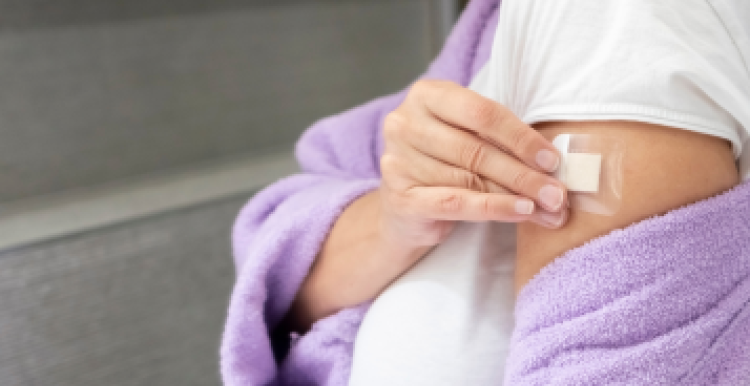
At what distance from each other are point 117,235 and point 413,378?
687 millimetres

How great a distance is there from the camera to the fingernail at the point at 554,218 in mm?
342

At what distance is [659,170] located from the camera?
319 mm

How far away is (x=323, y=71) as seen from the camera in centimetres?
114

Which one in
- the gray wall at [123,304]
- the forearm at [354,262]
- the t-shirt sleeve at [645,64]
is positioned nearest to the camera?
the t-shirt sleeve at [645,64]

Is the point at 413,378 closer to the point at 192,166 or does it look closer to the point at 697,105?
the point at 697,105

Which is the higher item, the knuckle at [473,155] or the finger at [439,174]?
the knuckle at [473,155]

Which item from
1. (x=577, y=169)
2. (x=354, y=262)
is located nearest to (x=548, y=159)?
(x=577, y=169)

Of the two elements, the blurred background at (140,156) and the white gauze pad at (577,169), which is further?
the blurred background at (140,156)

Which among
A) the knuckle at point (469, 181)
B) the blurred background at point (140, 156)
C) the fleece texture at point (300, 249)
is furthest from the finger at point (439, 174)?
the blurred background at point (140, 156)

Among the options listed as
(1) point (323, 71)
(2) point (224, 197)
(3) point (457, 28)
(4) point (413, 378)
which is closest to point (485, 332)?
(4) point (413, 378)

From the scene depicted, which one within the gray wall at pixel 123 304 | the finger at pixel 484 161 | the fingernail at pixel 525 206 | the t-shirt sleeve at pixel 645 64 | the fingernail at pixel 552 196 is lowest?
the gray wall at pixel 123 304

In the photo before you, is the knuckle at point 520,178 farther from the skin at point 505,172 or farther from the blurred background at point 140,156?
the blurred background at point 140,156

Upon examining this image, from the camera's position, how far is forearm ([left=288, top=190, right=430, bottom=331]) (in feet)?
1.56

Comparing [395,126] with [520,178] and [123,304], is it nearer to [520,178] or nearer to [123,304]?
[520,178]
